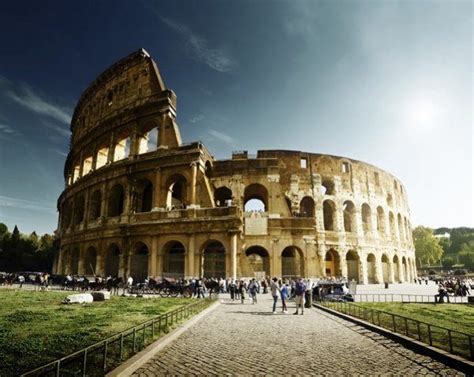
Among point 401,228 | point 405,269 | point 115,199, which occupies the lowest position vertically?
point 405,269

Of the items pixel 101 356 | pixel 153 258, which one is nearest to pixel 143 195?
pixel 153 258

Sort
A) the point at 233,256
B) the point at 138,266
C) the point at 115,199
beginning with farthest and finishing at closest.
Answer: the point at 115,199
the point at 138,266
the point at 233,256

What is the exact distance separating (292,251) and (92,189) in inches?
746

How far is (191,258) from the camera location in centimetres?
2227

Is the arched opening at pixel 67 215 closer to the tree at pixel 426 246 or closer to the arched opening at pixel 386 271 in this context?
the arched opening at pixel 386 271

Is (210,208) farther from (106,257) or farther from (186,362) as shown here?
(186,362)

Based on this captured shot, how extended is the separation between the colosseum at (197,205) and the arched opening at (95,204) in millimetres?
101

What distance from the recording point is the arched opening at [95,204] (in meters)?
28.5

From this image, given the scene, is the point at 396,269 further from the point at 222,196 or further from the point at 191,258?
the point at 191,258

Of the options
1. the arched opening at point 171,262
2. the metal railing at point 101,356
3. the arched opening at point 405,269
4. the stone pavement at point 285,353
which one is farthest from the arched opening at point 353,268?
the metal railing at point 101,356

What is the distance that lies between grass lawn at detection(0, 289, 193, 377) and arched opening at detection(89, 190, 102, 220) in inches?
669

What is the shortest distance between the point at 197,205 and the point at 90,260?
12149 mm

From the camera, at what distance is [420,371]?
5.13 m

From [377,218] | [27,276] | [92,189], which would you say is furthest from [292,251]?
[27,276]
